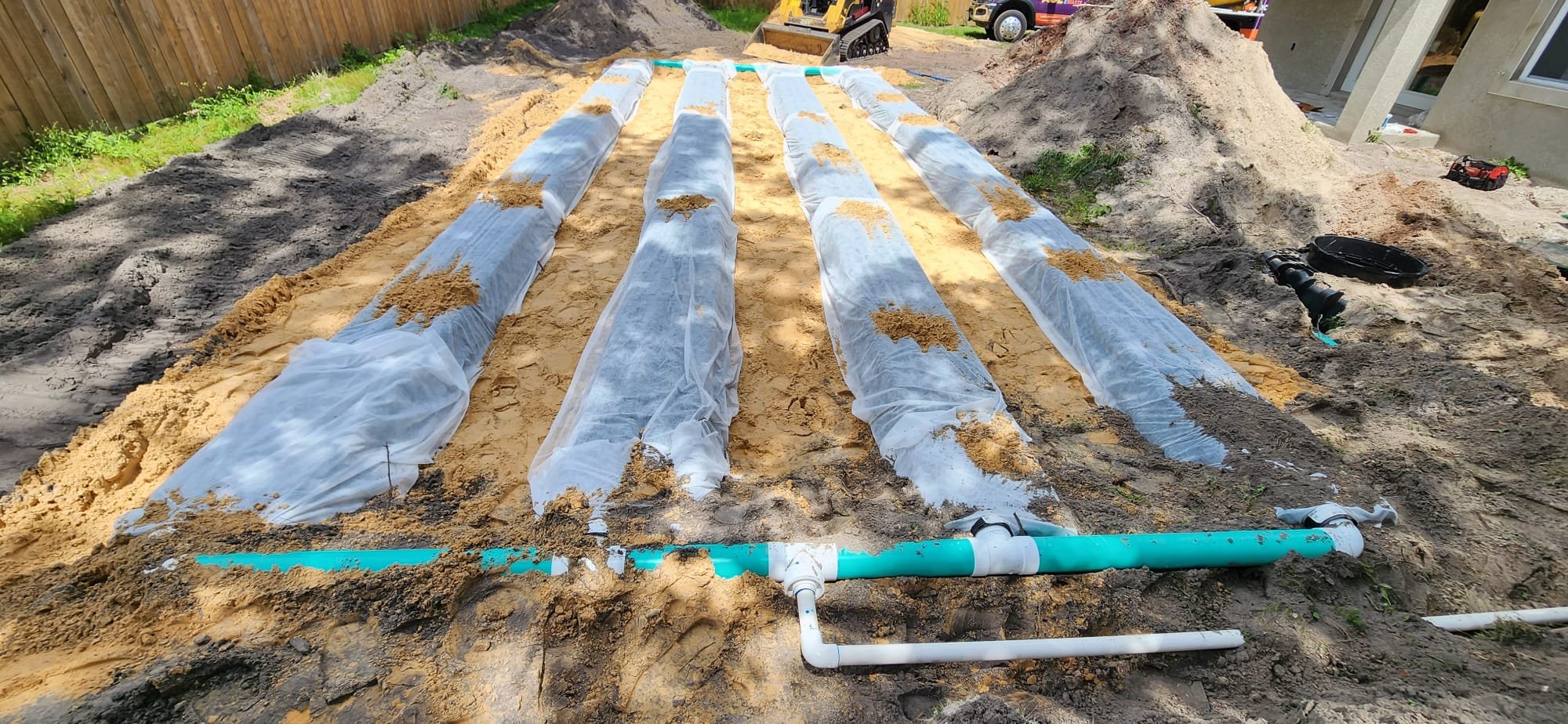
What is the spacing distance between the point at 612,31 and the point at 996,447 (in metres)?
13.0

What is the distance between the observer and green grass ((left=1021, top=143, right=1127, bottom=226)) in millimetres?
6047

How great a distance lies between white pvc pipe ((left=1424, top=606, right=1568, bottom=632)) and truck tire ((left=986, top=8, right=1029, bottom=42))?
14803mm

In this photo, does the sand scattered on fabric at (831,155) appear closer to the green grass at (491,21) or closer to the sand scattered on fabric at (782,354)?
the sand scattered on fabric at (782,354)

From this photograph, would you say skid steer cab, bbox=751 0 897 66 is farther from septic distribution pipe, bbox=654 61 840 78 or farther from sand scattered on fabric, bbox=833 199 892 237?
sand scattered on fabric, bbox=833 199 892 237

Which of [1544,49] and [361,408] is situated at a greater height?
[1544,49]

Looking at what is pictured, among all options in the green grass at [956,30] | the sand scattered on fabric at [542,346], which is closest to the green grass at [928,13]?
the green grass at [956,30]

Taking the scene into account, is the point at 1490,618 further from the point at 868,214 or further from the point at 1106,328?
the point at 868,214

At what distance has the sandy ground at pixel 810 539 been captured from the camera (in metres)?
1.79

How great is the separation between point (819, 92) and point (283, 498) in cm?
897

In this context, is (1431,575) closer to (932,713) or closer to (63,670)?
(932,713)

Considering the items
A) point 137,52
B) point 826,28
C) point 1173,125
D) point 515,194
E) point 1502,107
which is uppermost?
point 137,52

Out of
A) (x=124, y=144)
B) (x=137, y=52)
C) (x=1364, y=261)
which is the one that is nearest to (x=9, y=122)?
(x=124, y=144)

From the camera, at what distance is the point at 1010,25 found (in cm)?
1439

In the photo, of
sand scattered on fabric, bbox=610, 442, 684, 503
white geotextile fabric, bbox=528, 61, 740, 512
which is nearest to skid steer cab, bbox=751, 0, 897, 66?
white geotextile fabric, bbox=528, 61, 740, 512
